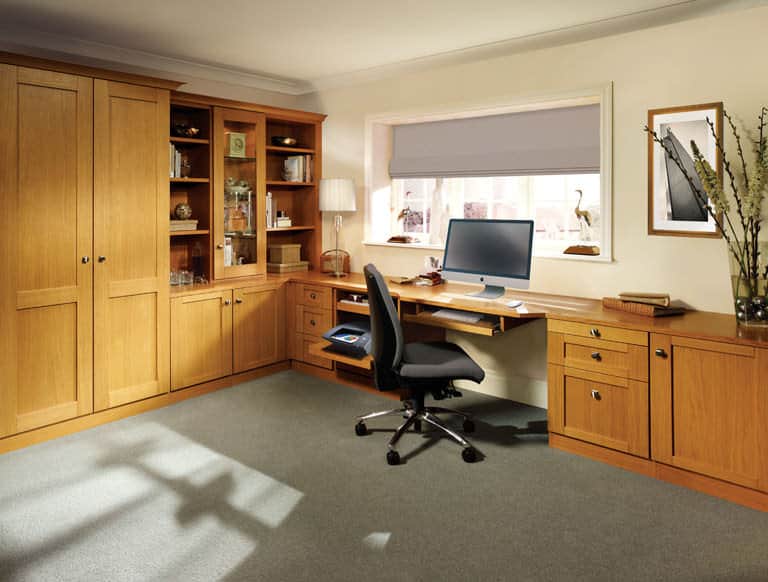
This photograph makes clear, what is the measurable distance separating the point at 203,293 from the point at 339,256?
1.26m

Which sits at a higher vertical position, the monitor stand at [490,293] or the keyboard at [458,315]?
the monitor stand at [490,293]

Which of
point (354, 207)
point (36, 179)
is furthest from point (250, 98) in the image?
point (36, 179)

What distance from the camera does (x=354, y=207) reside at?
4957mm

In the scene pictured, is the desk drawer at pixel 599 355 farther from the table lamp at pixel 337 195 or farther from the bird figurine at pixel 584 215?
the table lamp at pixel 337 195

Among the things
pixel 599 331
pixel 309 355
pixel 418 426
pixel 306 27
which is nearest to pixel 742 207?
pixel 599 331

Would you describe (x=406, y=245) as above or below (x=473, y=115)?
below

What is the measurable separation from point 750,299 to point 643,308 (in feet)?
1.61

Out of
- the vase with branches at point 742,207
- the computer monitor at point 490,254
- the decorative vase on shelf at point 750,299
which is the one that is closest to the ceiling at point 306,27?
the vase with branches at point 742,207

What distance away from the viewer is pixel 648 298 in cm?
329

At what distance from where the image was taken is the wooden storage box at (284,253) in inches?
201

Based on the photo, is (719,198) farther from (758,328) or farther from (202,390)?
(202,390)

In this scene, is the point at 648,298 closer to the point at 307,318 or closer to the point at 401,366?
the point at 401,366

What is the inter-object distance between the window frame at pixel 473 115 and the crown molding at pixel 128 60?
2.96 ft

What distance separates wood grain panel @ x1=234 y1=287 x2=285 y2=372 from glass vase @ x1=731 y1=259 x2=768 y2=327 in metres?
3.14
